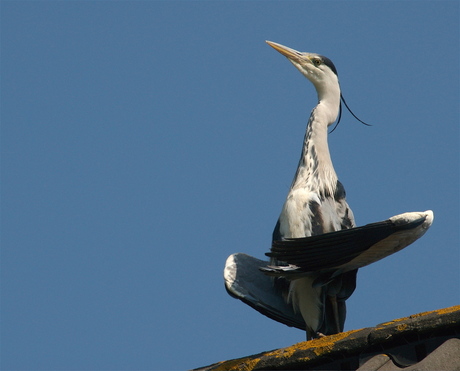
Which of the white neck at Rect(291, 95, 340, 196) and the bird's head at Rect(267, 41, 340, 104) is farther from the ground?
the bird's head at Rect(267, 41, 340, 104)

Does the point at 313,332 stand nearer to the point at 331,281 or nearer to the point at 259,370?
the point at 331,281

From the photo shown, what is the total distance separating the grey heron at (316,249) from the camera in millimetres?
6176

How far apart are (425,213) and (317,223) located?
87 cm

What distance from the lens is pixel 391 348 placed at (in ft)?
14.2

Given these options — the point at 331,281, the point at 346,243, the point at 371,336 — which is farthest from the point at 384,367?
the point at 331,281

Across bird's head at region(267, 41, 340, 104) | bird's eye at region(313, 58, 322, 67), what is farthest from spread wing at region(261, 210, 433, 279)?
bird's eye at region(313, 58, 322, 67)

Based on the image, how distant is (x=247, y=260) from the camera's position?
7.18 metres

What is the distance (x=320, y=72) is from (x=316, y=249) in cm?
204

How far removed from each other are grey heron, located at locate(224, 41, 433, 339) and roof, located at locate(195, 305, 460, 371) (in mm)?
1545

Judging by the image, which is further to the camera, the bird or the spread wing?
the bird

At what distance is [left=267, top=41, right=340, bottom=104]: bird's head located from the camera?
7.72m

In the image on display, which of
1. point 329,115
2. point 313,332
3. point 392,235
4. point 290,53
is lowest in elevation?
point 313,332

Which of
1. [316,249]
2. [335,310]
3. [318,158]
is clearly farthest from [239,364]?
[318,158]

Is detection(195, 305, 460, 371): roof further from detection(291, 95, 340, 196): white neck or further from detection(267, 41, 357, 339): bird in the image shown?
detection(291, 95, 340, 196): white neck
